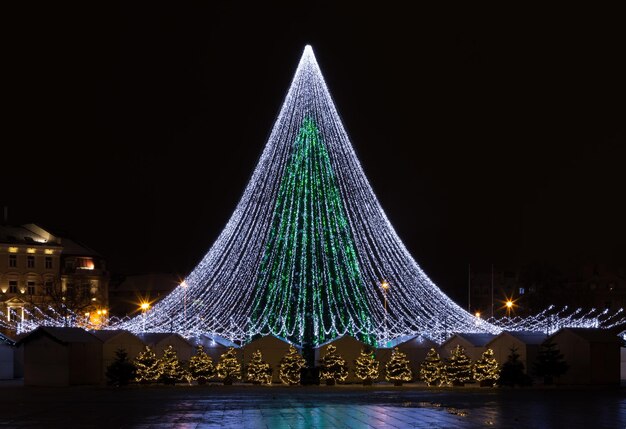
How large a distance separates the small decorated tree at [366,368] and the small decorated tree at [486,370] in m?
5.34

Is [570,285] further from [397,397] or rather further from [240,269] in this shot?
[397,397]

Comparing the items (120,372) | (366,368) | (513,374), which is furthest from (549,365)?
(120,372)

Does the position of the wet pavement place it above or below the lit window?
below

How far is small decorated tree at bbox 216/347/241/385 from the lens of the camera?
169ft

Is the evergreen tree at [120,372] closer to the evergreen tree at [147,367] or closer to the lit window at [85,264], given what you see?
the evergreen tree at [147,367]

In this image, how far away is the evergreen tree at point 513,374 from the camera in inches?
1881

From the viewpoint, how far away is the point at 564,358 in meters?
50.1

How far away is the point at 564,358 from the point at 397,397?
49.0ft

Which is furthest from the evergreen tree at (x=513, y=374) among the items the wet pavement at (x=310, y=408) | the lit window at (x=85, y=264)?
the lit window at (x=85, y=264)

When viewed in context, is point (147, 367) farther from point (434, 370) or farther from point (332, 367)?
point (434, 370)

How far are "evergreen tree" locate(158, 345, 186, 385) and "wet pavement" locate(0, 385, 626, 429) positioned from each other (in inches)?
179

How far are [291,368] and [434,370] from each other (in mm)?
7096

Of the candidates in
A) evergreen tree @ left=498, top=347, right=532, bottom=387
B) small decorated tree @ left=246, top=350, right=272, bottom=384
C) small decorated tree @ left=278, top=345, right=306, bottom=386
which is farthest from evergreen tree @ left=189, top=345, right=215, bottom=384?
evergreen tree @ left=498, top=347, right=532, bottom=387

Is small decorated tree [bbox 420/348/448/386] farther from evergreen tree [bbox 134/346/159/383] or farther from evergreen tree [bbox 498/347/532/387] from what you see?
evergreen tree [bbox 134/346/159/383]
